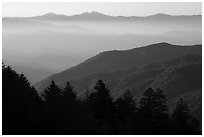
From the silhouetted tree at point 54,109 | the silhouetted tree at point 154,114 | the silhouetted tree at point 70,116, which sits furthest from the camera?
the silhouetted tree at point 154,114

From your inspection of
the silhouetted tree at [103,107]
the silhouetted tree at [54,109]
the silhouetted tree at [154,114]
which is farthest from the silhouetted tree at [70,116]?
the silhouetted tree at [154,114]

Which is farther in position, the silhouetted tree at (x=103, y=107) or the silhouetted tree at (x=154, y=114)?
the silhouetted tree at (x=154, y=114)

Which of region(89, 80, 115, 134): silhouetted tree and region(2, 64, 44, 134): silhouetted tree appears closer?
region(2, 64, 44, 134): silhouetted tree

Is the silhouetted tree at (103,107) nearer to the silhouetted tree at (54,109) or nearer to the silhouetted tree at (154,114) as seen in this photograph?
the silhouetted tree at (154,114)

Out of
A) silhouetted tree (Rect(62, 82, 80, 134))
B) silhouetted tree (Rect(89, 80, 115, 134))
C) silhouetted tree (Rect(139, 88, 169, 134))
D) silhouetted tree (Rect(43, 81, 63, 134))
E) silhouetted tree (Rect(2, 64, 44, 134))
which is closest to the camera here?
silhouetted tree (Rect(2, 64, 44, 134))

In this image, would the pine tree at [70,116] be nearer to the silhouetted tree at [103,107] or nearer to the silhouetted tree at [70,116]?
the silhouetted tree at [70,116]

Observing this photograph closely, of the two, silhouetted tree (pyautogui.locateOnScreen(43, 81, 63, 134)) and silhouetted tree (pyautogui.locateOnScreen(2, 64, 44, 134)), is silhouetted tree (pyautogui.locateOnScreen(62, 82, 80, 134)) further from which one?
silhouetted tree (pyautogui.locateOnScreen(2, 64, 44, 134))

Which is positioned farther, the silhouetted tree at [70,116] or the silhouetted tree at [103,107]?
the silhouetted tree at [103,107]

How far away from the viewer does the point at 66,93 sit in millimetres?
32719

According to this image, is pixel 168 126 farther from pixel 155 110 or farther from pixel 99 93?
pixel 99 93

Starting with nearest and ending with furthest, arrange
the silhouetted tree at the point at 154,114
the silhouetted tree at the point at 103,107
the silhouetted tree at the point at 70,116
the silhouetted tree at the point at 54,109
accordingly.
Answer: the silhouetted tree at the point at 70,116 < the silhouetted tree at the point at 54,109 < the silhouetted tree at the point at 103,107 < the silhouetted tree at the point at 154,114

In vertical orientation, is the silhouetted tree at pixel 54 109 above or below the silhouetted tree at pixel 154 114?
above

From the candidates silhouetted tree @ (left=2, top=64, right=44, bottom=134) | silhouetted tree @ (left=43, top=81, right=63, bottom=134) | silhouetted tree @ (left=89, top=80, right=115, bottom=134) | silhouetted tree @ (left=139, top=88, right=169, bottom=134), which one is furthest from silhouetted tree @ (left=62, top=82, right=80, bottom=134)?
silhouetted tree @ (left=139, top=88, right=169, bottom=134)

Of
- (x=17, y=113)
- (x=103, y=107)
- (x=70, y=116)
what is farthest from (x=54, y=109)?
(x=103, y=107)
